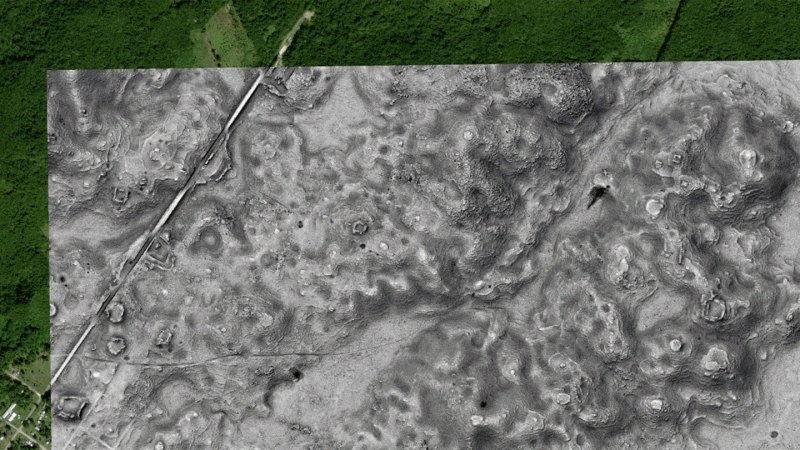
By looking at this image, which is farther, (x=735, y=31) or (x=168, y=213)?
(x=168, y=213)

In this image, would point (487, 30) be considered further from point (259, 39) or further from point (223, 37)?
point (223, 37)

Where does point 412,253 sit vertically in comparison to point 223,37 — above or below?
below

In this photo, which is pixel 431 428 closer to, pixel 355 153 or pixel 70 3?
pixel 355 153

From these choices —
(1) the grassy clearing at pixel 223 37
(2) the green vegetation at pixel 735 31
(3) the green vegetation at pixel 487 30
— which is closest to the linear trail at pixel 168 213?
(1) the grassy clearing at pixel 223 37

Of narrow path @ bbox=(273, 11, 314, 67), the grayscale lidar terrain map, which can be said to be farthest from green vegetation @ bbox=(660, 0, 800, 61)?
narrow path @ bbox=(273, 11, 314, 67)

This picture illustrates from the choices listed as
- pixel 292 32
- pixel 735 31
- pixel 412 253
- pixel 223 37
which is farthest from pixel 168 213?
pixel 735 31

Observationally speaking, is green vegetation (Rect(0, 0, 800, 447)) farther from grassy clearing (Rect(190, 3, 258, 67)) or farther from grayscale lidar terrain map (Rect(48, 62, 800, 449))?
grayscale lidar terrain map (Rect(48, 62, 800, 449))
